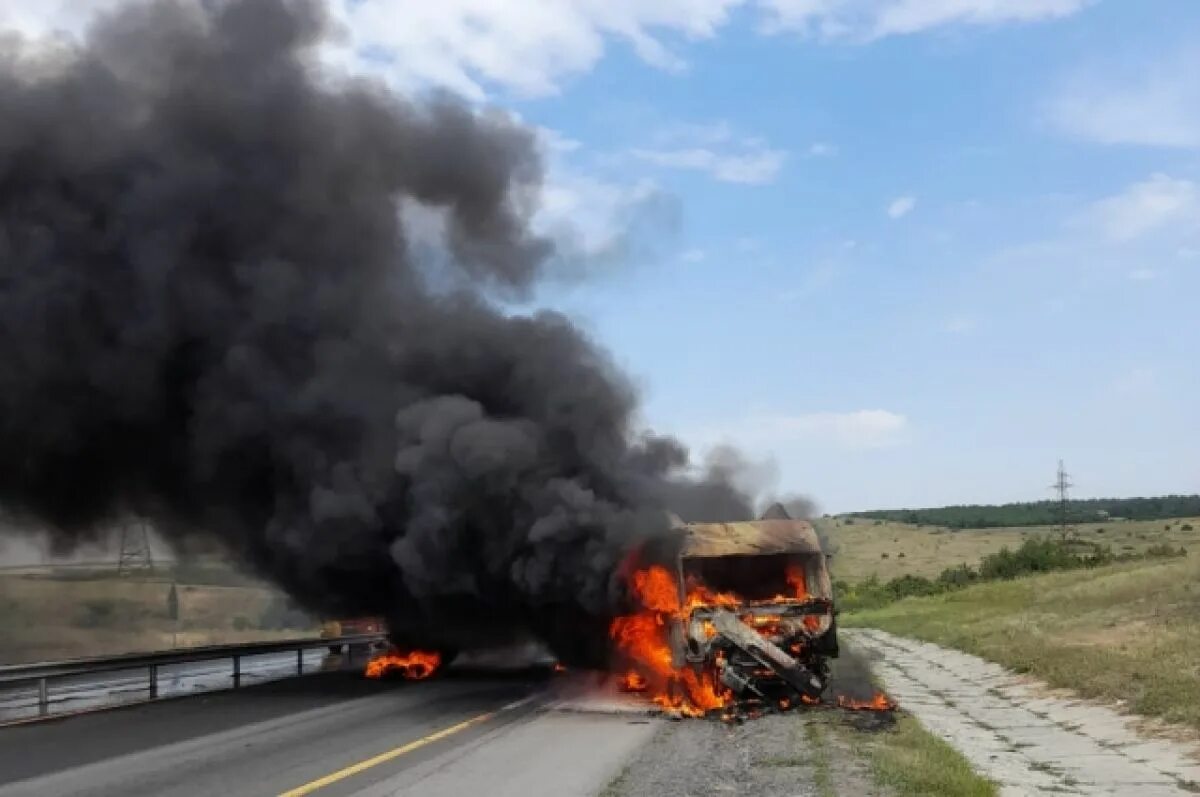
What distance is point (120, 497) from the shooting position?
24.1 m

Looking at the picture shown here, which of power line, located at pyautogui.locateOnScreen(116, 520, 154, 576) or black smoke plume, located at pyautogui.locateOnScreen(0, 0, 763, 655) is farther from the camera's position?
power line, located at pyautogui.locateOnScreen(116, 520, 154, 576)

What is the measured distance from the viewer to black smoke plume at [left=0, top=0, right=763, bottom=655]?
→ 19345 millimetres

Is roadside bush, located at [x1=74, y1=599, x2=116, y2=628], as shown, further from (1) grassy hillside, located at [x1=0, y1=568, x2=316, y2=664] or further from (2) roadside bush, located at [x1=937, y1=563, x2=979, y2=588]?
(2) roadside bush, located at [x1=937, y1=563, x2=979, y2=588]

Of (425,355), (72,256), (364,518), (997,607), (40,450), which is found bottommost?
(997,607)

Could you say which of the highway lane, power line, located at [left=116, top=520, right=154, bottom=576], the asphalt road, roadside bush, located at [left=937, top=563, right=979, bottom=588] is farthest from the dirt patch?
roadside bush, located at [left=937, top=563, right=979, bottom=588]

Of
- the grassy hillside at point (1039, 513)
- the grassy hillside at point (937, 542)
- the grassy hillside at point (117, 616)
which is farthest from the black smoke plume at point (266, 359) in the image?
the grassy hillside at point (1039, 513)

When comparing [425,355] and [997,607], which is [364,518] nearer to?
[425,355]

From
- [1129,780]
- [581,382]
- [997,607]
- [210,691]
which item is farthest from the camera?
[997,607]

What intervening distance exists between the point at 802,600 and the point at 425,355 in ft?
30.2

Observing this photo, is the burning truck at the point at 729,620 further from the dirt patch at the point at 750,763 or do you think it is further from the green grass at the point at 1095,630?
the green grass at the point at 1095,630

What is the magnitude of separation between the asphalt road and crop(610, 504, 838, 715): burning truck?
130cm

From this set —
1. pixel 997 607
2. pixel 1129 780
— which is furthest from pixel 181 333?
pixel 997 607

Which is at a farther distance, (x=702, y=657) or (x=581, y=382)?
(x=581, y=382)

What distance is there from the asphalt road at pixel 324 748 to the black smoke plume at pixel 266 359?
3178 millimetres
